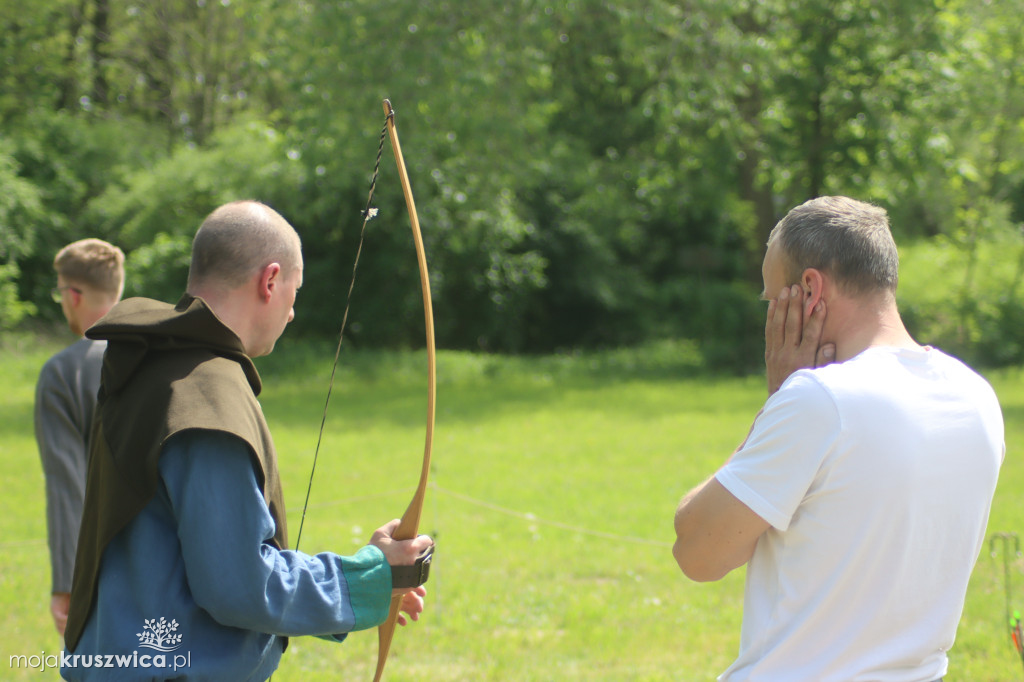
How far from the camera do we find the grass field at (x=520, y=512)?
15.0ft

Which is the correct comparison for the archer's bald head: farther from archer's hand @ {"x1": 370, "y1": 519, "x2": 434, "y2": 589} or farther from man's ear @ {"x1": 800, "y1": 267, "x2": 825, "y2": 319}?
man's ear @ {"x1": 800, "y1": 267, "x2": 825, "y2": 319}

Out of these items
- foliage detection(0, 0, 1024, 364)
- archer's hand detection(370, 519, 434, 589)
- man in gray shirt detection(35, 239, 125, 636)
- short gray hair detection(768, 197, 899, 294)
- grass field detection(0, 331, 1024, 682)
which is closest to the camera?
short gray hair detection(768, 197, 899, 294)

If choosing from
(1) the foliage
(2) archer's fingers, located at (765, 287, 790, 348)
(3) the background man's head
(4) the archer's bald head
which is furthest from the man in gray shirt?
(1) the foliage

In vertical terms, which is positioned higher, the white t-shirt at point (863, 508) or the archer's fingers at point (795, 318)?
the archer's fingers at point (795, 318)

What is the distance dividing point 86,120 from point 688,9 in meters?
14.8

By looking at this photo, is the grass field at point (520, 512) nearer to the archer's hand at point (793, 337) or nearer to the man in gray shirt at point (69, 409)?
the man in gray shirt at point (69, 409)

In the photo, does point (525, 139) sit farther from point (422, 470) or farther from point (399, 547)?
point (399, 547)

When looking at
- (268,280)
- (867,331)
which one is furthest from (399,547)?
(867,331)

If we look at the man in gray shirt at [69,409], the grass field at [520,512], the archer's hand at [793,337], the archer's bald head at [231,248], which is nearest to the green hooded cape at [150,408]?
the archer's bald head at [231,248]

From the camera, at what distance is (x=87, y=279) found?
11.2ft

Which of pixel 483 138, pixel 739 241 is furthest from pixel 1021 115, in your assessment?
pixel 483 138

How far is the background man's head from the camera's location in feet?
11.2

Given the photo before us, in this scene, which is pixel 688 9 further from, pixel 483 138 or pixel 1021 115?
pixel 1021 115

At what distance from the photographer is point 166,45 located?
2188 centimetres
